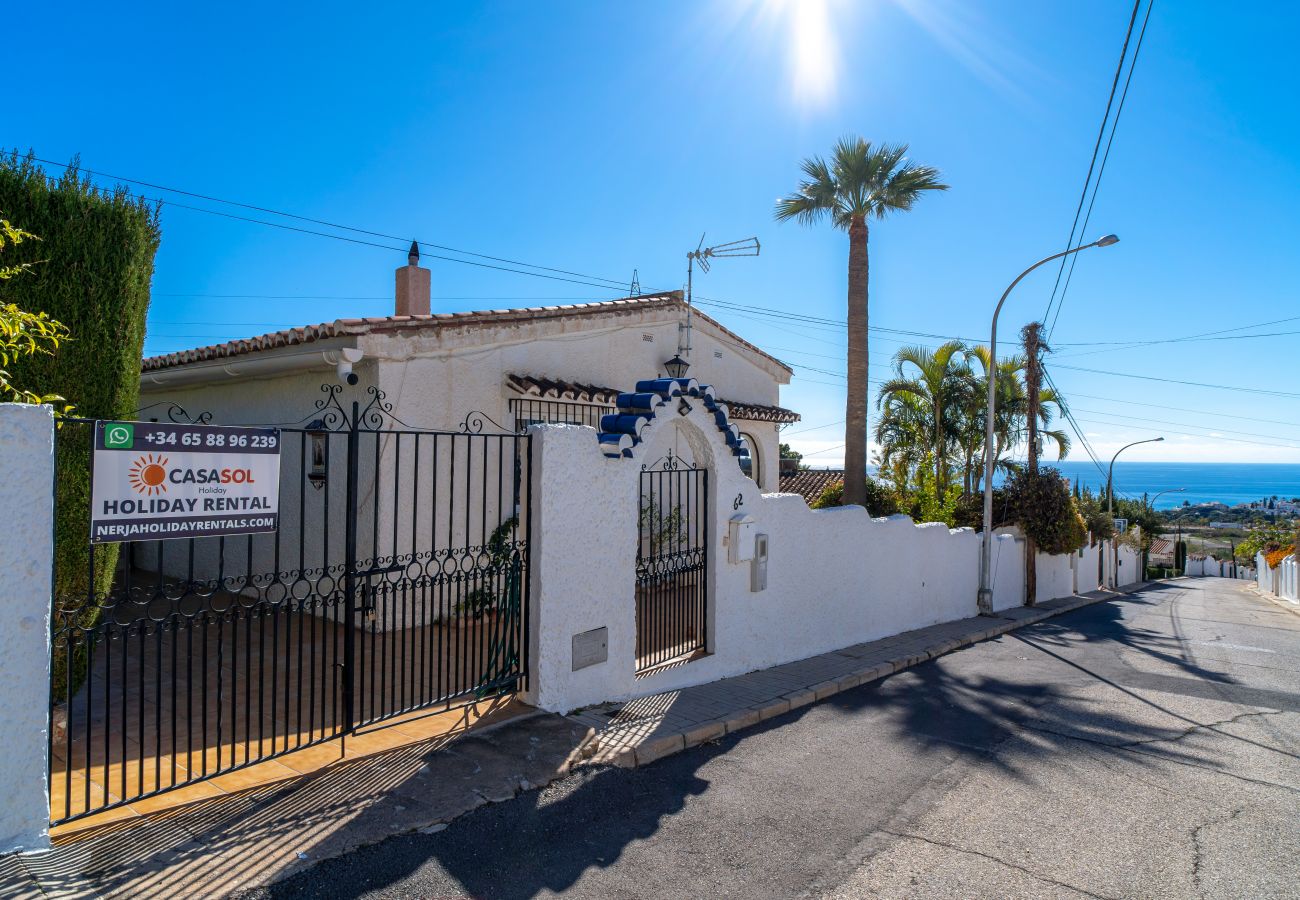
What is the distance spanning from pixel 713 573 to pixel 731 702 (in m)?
1.27

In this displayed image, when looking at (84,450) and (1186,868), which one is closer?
(1186,868)

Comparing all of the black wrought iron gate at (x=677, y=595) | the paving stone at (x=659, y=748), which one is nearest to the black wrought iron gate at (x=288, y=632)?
the paving stone at (x=659, y=748)

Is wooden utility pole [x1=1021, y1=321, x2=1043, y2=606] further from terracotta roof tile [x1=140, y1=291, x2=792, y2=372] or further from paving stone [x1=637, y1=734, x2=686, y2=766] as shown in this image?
paving stone [x1=637, y1=734, x2=686, y2=766]

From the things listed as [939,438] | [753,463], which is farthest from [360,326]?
[939,438]

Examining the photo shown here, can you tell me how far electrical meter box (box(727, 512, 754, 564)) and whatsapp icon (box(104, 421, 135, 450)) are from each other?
517cm

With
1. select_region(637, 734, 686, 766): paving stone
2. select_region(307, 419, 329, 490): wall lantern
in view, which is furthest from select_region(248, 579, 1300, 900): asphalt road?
select_region(307, 419, 329, 490): wall lantern

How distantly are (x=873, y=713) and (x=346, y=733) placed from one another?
476cm

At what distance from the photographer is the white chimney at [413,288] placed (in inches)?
461

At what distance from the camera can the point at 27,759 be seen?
3488 mm

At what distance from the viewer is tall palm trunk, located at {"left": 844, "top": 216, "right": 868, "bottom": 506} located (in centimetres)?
1484

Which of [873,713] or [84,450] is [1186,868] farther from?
[84,450]

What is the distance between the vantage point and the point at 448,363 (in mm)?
9266

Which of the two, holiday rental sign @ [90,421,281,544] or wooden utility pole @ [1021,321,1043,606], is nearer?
holiday rental sign @ [90,421,281,544]

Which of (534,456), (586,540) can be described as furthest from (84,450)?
(586,540)
